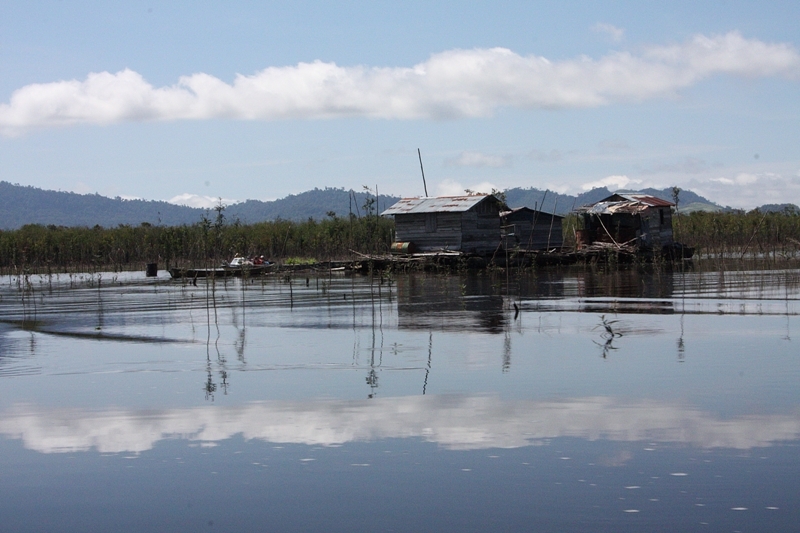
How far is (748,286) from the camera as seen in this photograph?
85.9 feet

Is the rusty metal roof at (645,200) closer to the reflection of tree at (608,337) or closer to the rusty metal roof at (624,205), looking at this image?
the rusty metal roof at (624,205)

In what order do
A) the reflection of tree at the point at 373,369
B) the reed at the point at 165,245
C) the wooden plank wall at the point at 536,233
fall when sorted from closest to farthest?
1. the reflection of tree at the point at 373,369
2. the wooden plank wall at the point at 536,233
3. the reed at the point at 165,245

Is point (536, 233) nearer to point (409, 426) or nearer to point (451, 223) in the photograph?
point (451, 223)

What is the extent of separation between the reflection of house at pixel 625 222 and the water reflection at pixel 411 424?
37.0 metres

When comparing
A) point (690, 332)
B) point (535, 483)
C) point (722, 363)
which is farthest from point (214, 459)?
point (690, 332)

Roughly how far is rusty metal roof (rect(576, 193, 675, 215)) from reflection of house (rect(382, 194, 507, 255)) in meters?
4.65

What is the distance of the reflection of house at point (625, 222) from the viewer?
4606 centimetres

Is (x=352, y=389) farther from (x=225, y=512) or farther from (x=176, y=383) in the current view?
(x=225, y=512)

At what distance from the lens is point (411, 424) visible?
28.9 ft

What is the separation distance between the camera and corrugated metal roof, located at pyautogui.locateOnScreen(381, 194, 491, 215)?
1737 inches

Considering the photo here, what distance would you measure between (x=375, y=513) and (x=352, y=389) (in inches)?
179

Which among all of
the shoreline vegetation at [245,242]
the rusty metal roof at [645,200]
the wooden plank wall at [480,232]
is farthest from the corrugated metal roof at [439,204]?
the rusty metal roof at [645,200]

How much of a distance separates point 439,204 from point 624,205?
915cm

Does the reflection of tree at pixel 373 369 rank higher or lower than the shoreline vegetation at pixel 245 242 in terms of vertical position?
lower
